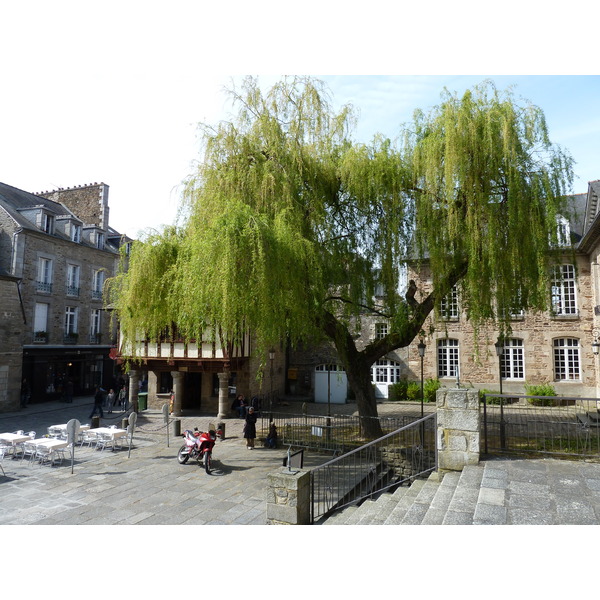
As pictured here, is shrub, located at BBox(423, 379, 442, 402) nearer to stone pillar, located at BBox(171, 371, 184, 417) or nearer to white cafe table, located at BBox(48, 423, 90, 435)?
stone pillar, located at BBox(171, 371, 184, 417)

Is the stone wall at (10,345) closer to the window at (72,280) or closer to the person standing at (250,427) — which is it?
the window at (72,280)

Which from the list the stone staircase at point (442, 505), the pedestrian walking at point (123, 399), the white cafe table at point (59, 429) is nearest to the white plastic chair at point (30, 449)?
the white cafe table at point (59, 429)

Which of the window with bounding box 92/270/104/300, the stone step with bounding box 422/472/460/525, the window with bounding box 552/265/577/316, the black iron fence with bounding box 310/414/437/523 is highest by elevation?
the window with bounding box 92/270/104/300

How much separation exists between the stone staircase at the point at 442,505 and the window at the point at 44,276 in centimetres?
1970

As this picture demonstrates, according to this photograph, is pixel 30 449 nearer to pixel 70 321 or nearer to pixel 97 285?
pixel 70 321

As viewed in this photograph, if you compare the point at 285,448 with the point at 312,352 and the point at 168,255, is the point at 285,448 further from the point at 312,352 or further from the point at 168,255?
the point at 312,352

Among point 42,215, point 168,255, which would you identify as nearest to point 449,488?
point 168,255

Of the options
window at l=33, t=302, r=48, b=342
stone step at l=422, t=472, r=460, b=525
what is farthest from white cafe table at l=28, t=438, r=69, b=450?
window at l=33, t=302, r=48, b=342

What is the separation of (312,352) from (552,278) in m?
15.0

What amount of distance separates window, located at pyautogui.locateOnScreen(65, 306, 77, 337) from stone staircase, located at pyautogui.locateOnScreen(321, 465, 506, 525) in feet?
67.4

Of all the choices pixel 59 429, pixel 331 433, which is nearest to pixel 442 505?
pixel 331 433

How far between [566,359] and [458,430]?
15.7 metres

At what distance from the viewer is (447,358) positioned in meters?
20.7

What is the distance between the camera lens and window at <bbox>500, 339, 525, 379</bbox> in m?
19.6
